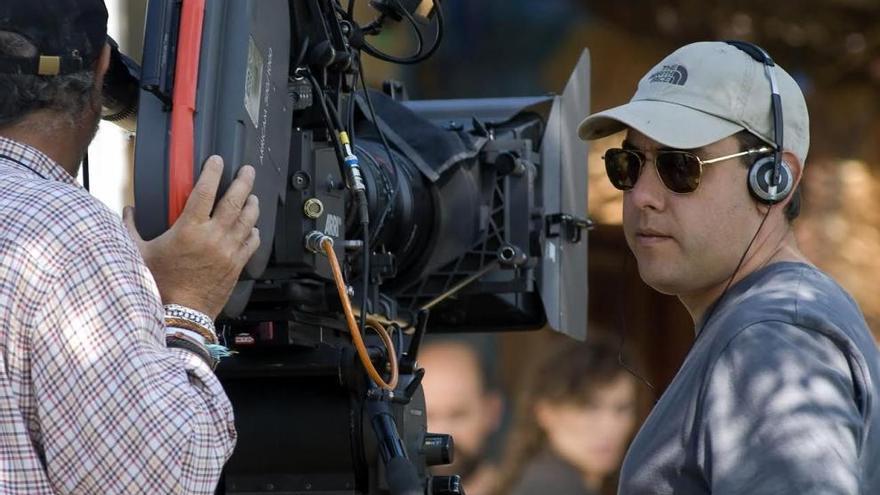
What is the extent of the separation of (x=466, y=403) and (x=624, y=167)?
350cm

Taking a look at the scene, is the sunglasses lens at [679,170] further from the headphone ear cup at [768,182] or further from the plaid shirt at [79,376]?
the plaid shirt at [79,376]

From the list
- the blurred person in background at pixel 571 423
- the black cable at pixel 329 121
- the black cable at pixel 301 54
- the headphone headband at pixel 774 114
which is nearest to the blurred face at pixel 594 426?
the blurred person in background at pixel 571 423

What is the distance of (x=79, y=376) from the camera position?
1568 mm

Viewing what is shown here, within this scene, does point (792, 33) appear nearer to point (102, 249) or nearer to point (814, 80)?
point (814, 80)

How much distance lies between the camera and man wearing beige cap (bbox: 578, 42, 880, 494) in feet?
5.30

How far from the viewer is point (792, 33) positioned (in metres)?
5.43

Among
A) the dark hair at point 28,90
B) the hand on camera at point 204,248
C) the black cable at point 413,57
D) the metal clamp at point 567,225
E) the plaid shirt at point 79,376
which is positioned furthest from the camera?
the metal clamp at point 567,225

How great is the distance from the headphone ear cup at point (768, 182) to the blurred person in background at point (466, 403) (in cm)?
363

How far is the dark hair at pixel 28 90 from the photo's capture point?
1743 mm

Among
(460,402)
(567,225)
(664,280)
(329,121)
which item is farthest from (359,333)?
(460,402)

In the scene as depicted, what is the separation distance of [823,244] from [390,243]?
2.94 metres

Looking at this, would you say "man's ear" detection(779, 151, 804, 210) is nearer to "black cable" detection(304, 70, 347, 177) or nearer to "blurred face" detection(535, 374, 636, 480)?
"black cable" detection(304, 70, 347, 177)

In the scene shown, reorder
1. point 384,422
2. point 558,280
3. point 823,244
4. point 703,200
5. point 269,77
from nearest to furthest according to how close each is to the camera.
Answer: point 703,200 → point 269,77 → point 384,422 → point 558,280 → point 823,244

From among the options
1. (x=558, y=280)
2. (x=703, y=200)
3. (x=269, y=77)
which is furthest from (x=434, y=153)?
(x=703, y=200)
